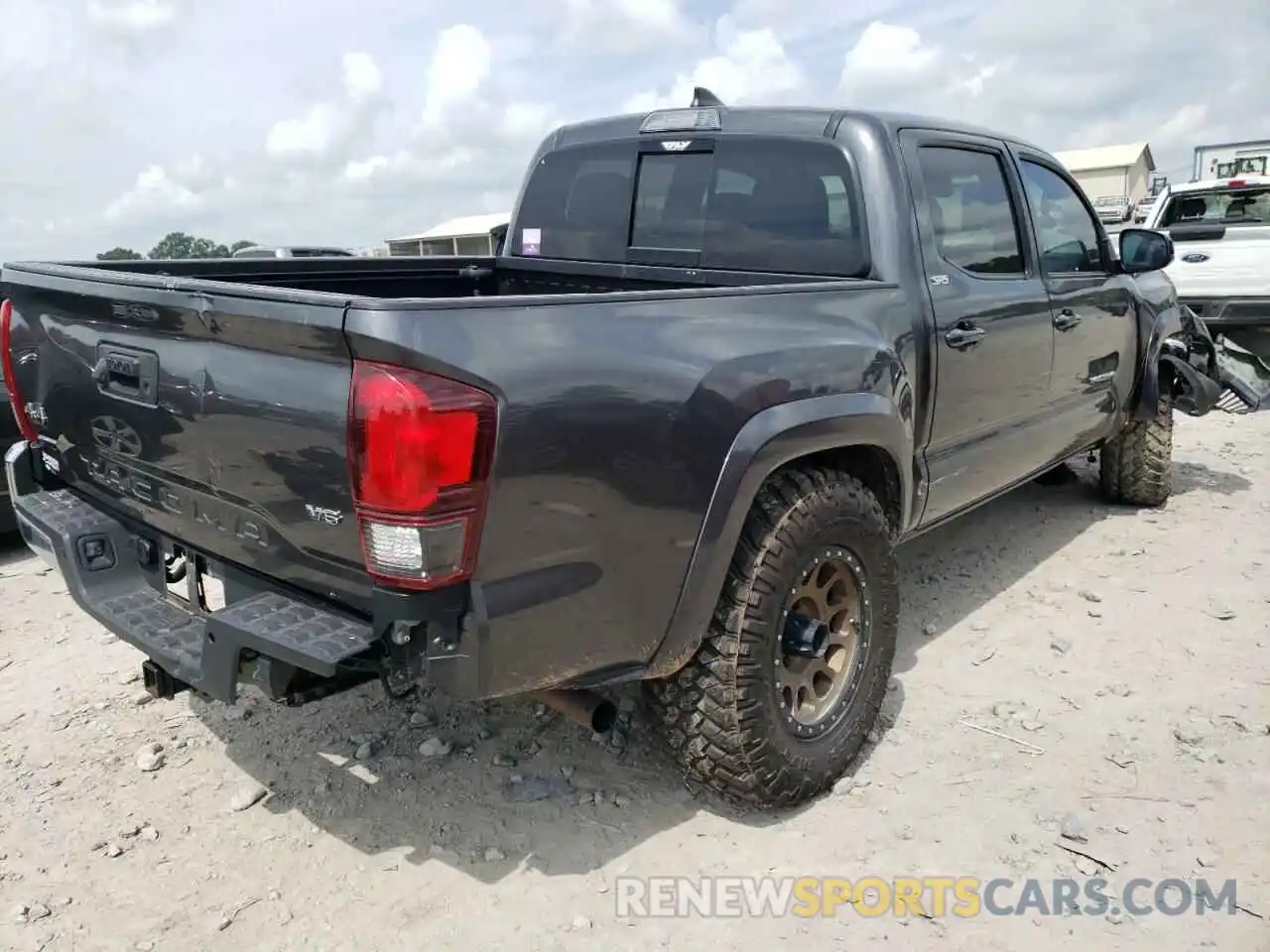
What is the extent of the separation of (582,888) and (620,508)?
1043 millimetres

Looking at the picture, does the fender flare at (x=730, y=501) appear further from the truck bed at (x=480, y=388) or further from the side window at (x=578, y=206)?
the side window at (x=578, y=206)

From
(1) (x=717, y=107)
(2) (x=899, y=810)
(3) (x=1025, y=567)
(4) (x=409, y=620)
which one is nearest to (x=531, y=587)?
(4) (x=409, y=620)

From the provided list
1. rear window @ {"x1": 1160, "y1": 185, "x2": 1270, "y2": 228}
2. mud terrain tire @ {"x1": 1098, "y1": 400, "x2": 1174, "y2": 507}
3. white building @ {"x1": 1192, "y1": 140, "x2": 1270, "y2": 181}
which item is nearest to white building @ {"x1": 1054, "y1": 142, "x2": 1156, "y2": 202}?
white building @ {"x1": 1192, "y1": 140, "x2": 1270, "y2": 181}

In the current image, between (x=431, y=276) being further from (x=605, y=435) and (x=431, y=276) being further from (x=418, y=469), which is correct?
(x=418, y=469)

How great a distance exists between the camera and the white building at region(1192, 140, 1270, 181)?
1786cm

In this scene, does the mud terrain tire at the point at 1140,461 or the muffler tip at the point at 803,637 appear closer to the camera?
the muffler tip at the point at 803,637

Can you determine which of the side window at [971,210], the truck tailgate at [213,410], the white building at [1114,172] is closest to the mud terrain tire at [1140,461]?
the side window at [971,210]

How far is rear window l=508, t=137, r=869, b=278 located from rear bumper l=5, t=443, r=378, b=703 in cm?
196

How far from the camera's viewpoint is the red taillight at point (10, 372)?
296 centimetres

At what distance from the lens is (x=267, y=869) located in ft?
8.54

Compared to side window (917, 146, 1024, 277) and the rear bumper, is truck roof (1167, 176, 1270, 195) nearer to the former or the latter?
side window (917, 146, 1024, 277)

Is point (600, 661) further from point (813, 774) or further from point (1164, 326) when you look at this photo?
point (1164, 326)

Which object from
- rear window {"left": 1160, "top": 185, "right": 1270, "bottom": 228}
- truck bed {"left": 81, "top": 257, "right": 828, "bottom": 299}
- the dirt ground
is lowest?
the dirt ground

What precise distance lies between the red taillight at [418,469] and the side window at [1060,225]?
9.86ft
